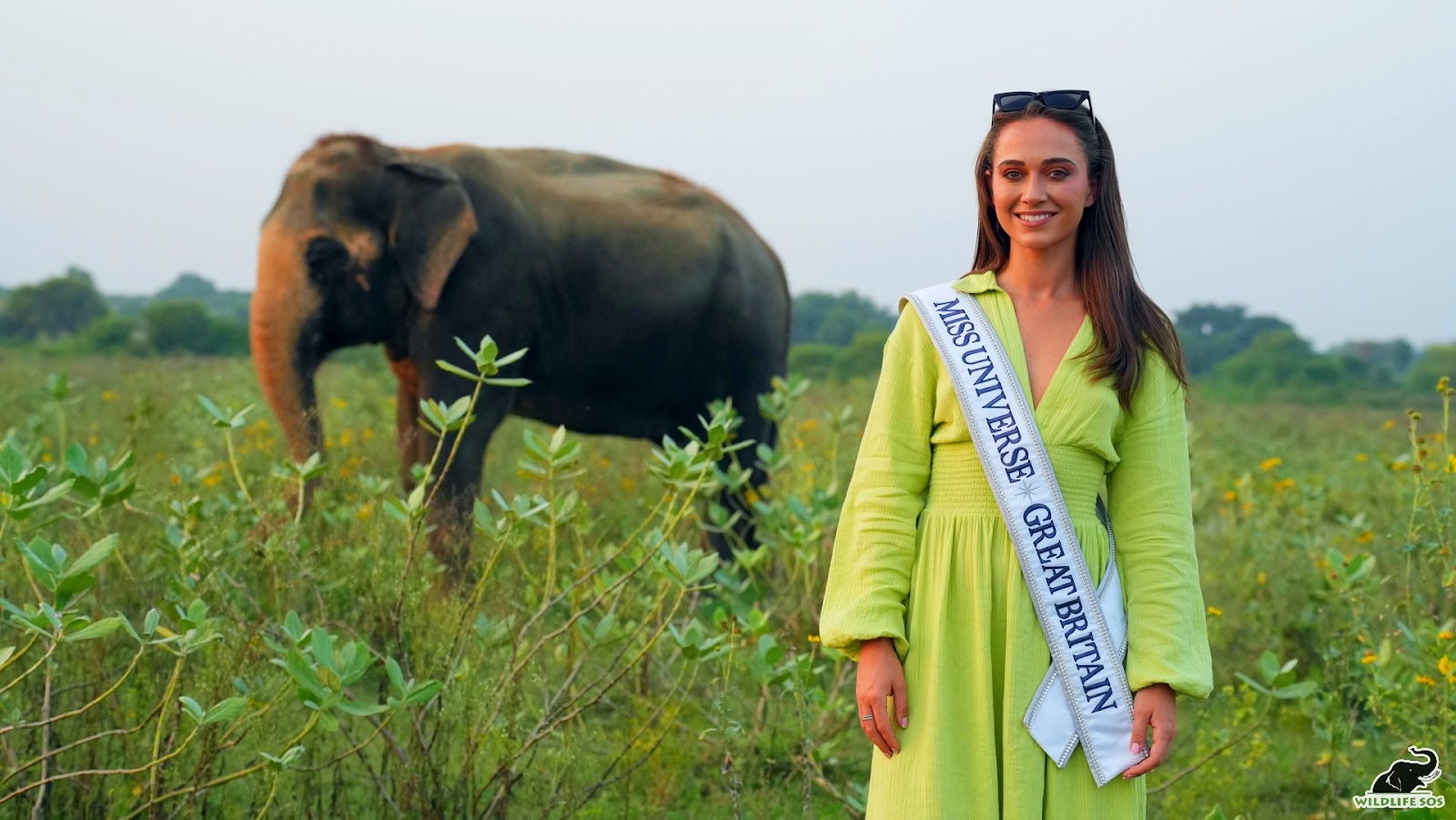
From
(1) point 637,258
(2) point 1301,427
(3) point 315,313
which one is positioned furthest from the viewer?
(2) point 1301,427

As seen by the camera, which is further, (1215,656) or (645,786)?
(1215,656)

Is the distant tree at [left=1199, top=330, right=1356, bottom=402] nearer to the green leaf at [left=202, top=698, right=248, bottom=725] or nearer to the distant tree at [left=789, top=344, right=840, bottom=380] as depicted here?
the distant tree at [left=789, top=344, right=840, bottom=380]

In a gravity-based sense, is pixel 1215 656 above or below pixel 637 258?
below

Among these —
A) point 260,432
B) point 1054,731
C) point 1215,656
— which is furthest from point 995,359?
point 260,432

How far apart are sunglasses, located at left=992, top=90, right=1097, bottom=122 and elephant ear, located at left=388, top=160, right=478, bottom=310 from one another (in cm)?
491

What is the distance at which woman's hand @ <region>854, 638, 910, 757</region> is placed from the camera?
222 cm

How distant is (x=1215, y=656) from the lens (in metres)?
5.61

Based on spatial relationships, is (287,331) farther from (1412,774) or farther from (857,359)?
(857,359)

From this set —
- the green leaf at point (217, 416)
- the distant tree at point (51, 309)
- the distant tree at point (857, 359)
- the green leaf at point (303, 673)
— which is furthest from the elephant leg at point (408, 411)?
the distant tree at point (51, 309)

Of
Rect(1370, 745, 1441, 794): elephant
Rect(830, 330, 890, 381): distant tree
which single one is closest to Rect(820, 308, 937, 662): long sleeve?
Rect(1370, 745, 1441, 794): elephant

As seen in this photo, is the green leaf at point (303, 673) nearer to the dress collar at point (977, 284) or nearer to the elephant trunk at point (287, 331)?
the dress collar at point (977, 284)

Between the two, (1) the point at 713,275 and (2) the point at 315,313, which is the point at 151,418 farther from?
(1) the point at 713,275

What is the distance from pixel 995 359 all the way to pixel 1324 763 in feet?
8.86

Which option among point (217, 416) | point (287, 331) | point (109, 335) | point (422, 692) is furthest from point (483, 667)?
point (109, 335)
